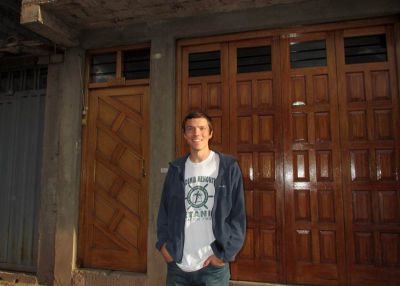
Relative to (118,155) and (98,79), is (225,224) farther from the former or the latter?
(98,79)

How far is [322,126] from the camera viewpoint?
172 inches

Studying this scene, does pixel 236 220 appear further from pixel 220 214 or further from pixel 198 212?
pixel 198 212

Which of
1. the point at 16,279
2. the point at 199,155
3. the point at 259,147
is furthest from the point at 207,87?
the point at 16,279

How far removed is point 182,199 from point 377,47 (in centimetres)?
373

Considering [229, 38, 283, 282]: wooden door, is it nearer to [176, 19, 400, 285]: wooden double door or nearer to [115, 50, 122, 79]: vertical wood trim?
[176, 19, 400, 285]: wooden double door

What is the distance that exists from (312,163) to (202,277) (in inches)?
109

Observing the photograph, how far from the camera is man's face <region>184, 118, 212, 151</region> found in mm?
2283

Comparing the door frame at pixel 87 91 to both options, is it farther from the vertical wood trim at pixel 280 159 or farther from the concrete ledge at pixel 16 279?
the vertical wood trim at pixel 280 159

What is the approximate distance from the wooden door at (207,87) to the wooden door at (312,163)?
2.90 ft

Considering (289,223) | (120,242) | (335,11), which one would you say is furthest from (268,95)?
(120,242)

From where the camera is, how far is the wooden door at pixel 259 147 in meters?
4.36

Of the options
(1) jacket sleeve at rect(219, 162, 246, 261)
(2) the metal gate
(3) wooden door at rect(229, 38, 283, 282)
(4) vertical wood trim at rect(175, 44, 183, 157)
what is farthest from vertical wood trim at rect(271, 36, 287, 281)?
(2) the metal gate

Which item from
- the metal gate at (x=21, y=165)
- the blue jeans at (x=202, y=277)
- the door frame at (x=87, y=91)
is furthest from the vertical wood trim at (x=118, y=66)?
the blue jeans at (x=202, y=277)

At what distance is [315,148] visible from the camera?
4352mm
